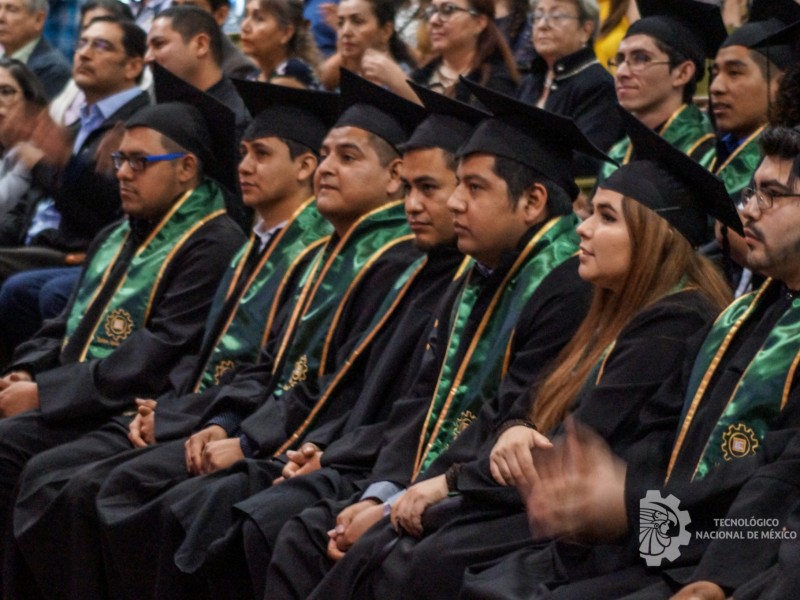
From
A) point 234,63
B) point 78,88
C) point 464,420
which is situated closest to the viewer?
point 464,420

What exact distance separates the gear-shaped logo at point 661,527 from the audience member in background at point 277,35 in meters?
4.44

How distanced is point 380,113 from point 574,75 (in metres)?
1.27

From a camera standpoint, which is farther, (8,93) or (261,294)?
(8,93)

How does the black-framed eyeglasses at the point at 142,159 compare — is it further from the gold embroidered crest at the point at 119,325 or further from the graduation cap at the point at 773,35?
the graduation cap at the point at 773,35

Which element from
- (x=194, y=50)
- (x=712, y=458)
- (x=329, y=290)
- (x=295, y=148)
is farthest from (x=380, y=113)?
(x=712, y=458)

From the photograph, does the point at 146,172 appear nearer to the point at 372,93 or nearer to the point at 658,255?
the point at 372,93

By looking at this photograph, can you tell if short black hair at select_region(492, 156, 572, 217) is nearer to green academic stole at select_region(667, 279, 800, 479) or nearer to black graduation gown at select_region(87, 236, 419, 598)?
black graduation gown at select_region(87, 236, 419, 598)

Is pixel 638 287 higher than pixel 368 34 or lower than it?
higher

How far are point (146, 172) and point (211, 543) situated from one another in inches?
79.4

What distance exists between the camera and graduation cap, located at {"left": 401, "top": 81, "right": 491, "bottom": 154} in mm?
5191

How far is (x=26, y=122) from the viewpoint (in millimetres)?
7621

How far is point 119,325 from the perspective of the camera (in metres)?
6.39

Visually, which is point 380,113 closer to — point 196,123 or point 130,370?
point 196,123

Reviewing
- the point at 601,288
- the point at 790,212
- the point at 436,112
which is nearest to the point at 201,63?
the point at 436,112
